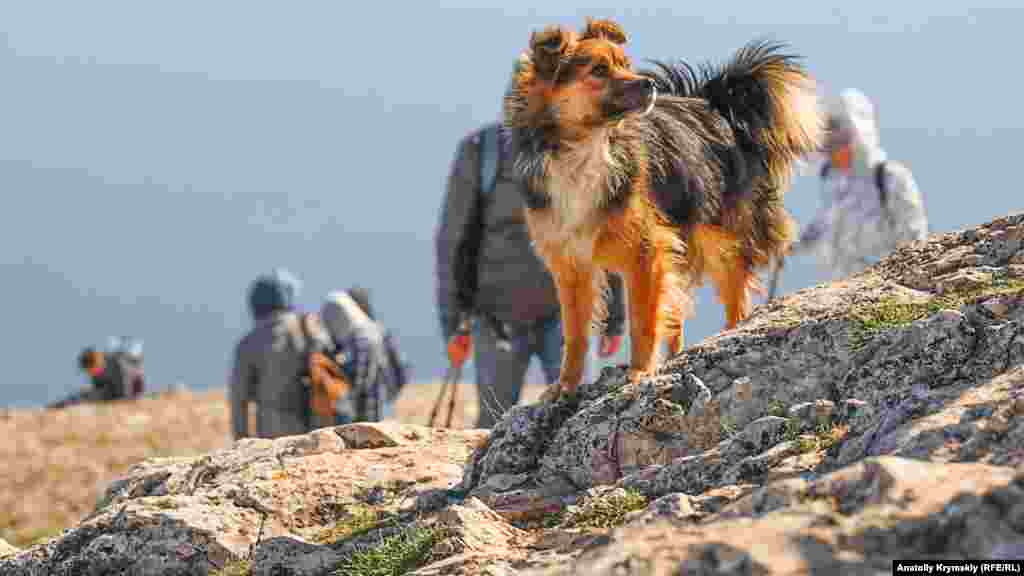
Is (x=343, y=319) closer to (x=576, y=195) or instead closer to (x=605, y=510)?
(x=576, y=195)

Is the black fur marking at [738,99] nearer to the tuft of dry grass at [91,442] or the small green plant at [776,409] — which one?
the small green plant at [776,409]

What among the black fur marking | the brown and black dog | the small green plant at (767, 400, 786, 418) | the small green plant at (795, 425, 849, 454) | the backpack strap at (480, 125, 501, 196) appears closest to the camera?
the small green plant at (795, 425, 849, 454)

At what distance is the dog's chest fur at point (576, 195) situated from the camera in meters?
6.51

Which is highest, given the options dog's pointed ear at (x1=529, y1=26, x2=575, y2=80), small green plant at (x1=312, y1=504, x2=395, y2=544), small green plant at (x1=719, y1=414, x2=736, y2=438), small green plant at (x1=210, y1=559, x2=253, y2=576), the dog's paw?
dog's pointed ear at (x1=529, y1=26, x2=575, y2=80)

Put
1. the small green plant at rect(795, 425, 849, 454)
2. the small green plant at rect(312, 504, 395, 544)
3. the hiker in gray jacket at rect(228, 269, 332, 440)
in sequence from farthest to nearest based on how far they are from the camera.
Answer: the hiker in gray jacket at rect(228, 269, 332, 440), the small green plant at rect(312, 504, 395, 544), the small green plant at rect(795, 425, 849, 454)

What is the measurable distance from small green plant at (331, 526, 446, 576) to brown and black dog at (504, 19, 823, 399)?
1412 millimetres

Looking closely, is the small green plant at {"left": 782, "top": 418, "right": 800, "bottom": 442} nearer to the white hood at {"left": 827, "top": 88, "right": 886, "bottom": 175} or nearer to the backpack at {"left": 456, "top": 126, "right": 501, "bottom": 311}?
the backpack at {"left": 456, "top": 126, "right": 501, "bottom": 311}

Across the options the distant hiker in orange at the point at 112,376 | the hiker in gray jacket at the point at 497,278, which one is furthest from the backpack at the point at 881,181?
the distant hiker in orange at the point at 112,376

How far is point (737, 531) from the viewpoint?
3352 mm

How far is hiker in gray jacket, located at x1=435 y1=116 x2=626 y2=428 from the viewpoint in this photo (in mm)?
8828

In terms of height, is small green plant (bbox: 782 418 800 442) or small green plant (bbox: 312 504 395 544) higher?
small green plant (bbox: 782 418 800 442)

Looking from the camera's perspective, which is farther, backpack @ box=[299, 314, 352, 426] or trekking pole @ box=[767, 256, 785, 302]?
backpack @ box=[299, 314, 352, 426]

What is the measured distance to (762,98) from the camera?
7703mm

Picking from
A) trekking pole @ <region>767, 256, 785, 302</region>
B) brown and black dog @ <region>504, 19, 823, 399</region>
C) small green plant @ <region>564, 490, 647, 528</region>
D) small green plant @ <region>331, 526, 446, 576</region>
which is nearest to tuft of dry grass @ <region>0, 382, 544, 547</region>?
trekking pole @ <region>767, 256, 785, 302</region>
